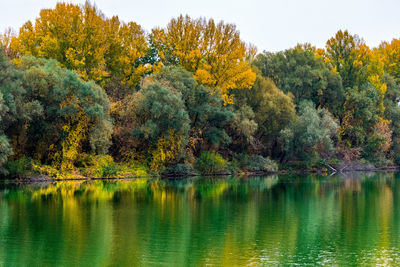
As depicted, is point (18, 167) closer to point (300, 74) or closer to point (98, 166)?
point (98, 166)

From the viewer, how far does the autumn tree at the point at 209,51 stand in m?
60.4

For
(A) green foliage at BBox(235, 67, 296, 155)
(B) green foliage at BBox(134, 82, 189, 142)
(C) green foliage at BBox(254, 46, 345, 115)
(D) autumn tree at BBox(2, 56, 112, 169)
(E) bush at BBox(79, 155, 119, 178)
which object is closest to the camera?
(D) autumn tree at BBox(2, 56, 112, 169)

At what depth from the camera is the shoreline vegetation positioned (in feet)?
156

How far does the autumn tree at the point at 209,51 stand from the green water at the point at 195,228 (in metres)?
24.6

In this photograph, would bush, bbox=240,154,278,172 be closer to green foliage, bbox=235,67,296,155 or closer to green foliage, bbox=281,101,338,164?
green foliage, bbox=235,67,296,155

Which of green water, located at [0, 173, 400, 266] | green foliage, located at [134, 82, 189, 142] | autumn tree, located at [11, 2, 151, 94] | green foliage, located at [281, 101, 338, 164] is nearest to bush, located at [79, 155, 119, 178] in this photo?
green foliage, located at [134, 82, 189, 142]

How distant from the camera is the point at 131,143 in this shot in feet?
179

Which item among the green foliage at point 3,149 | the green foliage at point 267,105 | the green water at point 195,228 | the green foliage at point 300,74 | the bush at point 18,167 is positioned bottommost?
the green water at point 195,228

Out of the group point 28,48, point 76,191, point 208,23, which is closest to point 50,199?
point 76,191

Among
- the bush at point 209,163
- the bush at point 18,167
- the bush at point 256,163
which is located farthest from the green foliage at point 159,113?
the bush at point 256,163

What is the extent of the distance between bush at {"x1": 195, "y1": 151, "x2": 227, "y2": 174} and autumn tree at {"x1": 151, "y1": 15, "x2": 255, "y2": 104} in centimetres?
620

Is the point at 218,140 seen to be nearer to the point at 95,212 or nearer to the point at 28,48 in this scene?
the point at 28,48

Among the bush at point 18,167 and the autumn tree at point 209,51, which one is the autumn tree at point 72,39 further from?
the bush at point 18,167

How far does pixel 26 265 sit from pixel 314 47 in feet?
222
